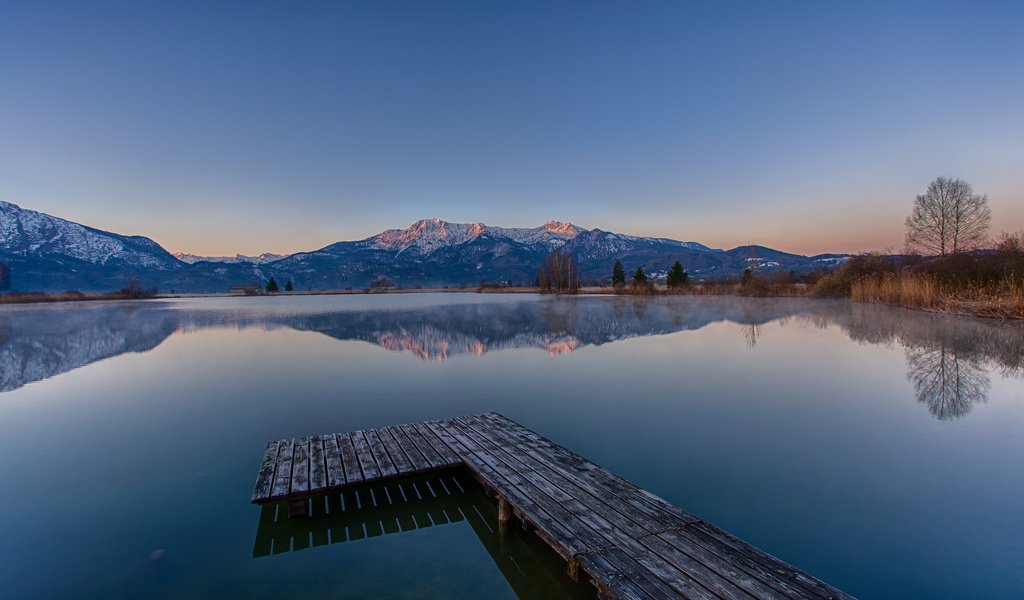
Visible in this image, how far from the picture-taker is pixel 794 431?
7434 millimetres

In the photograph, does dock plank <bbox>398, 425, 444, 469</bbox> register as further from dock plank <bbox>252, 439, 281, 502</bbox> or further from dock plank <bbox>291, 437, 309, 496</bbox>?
dock plank <bbox>252, 439, 281, 502</bbox>

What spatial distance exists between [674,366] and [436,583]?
10046mm

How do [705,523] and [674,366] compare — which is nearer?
[705,523]

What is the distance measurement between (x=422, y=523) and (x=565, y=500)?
1.64m

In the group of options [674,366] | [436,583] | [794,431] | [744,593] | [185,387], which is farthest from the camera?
[674,366]

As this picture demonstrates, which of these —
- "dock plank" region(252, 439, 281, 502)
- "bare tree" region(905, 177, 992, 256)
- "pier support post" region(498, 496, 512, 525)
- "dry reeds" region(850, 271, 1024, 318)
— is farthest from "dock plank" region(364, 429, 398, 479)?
"bare tree" region(905, 177, 992, 256)

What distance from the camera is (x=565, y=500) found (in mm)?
4723

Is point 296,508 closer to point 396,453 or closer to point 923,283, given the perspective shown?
point 396,453

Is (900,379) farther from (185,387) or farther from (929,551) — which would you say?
(185,387)

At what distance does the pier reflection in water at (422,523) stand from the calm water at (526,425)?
0.10 ft

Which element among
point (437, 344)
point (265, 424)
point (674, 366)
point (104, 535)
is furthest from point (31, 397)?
point (674, 366)

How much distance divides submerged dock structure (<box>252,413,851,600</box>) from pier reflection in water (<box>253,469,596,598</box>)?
198 millimetres

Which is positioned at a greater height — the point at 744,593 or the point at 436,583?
the point at 744,593

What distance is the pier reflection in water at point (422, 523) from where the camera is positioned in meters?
4.25
